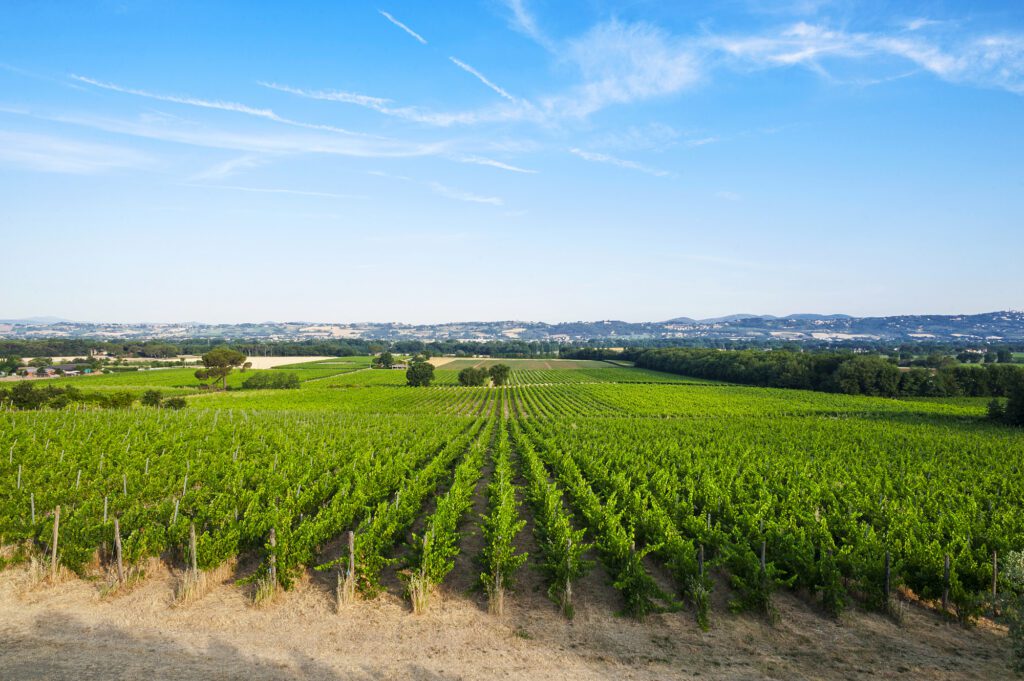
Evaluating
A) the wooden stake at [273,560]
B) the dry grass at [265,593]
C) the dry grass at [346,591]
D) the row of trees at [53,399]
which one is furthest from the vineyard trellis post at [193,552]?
the row of trees at [53,399]

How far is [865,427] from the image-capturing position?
45.2 meters

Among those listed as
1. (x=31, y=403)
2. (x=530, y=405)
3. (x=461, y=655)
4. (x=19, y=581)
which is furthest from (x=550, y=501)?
(x=31, y=403)

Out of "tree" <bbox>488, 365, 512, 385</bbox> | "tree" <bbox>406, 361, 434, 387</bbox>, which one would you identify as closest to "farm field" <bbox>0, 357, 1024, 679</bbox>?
"tree" <bbox>406, 361, 434, 387</bbox>

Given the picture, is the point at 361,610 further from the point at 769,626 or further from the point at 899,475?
the point at 899,475

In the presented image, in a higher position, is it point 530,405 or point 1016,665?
point 1016,665

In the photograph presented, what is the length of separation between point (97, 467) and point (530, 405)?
56361 millimetres

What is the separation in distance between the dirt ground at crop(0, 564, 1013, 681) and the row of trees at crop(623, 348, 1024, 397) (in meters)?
91.9

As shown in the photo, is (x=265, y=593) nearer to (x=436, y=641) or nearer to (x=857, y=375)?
(x=436, y=641)

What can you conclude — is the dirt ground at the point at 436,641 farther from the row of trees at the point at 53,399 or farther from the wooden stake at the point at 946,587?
the row of trees at the point at 53,399

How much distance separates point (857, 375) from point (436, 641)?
103 meters

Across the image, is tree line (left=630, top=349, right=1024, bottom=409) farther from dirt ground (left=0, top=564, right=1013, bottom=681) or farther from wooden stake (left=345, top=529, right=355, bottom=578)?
wooden stake (left=345, top=529, right=355, bottom=578)

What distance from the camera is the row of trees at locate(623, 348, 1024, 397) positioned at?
292ft

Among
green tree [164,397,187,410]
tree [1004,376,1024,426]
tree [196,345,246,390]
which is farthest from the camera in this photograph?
tree [196,345,246,390]

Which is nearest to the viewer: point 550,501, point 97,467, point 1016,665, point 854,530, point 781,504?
point 1016,665
